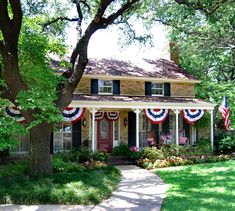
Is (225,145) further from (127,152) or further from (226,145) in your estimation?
(127,152)

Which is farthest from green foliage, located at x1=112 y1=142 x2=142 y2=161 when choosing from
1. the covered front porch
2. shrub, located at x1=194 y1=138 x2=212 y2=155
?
shrub, located at x1=194 y1=138 x2=212 y2=155

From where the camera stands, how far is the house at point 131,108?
20.0 m

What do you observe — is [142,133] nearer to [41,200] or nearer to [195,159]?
[195,159]

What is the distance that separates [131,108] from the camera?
19.9 meters

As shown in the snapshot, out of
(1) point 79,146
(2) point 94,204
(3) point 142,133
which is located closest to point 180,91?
(3) point 142,133

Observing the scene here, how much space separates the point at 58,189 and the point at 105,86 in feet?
40.3

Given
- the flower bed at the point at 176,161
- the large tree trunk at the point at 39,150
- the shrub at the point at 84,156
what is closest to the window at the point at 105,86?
the shrub at the point at 84,156

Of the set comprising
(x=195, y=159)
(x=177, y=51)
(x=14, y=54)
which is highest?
(x=177, y=51)

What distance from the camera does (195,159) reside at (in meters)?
18.6

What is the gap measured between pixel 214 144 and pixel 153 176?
30.9ft

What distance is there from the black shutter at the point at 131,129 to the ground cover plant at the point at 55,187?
7.99 m

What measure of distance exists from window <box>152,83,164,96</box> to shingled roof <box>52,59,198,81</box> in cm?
64

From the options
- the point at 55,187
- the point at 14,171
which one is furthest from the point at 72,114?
the point at 55,187

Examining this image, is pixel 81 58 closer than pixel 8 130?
No
